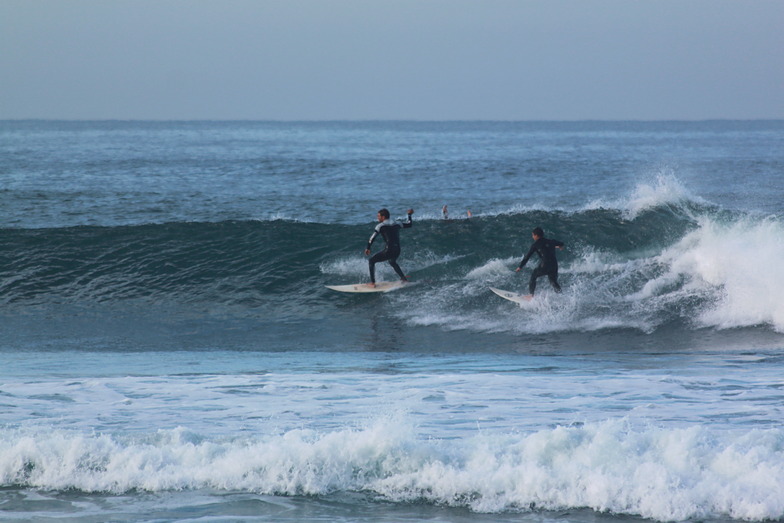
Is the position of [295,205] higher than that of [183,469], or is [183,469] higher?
[295,205]

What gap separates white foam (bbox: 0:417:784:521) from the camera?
577cm

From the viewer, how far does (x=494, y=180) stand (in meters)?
40.2

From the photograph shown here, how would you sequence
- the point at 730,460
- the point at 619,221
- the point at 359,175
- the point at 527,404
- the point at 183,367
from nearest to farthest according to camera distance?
the point at 730,460 < the point at 527,404 < the point at 183,367 < the point at 619,221 < the point at 359,175

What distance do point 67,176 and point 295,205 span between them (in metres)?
15.7

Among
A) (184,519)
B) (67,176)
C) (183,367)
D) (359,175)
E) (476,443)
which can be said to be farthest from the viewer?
(359,175)

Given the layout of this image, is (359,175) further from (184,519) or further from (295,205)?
(184,519)

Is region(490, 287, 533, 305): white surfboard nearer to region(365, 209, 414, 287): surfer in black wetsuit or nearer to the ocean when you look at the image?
the ocean

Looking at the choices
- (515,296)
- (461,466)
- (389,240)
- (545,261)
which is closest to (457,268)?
(389,240)

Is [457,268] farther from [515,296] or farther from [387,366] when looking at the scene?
[387,366]

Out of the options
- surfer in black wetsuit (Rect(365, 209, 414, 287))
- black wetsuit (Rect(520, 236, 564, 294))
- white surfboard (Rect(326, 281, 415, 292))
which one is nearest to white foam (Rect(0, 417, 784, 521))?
black wetsuit (Rect(520, 236, 564, 294))

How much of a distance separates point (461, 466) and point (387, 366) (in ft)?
15.0

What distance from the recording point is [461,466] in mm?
6277

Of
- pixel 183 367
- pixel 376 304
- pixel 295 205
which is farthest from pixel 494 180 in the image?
pixel 183 367

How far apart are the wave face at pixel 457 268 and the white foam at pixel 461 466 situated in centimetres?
713
